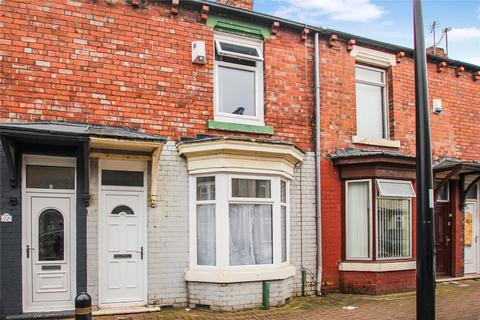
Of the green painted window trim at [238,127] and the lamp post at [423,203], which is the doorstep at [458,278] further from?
the lamp post at [423,203]

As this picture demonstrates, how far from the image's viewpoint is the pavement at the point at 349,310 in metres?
7.90

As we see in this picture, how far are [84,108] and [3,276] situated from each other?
3.21m

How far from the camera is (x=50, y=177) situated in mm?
7957

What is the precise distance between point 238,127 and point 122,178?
8.69 feet

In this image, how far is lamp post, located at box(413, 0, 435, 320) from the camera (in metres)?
5.72

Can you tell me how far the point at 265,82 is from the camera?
9828mm

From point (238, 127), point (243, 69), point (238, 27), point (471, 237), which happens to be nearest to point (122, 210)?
point (238, 127)

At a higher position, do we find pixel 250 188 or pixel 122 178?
pixel 122 178

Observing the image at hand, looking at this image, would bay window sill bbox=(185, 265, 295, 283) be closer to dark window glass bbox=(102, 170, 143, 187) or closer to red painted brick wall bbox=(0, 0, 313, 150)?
dark window glass bbox=(102, 170, 143, 187)

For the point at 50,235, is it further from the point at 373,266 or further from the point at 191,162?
the point at 373,266

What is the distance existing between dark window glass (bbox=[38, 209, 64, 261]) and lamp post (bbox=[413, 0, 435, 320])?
6014 mm

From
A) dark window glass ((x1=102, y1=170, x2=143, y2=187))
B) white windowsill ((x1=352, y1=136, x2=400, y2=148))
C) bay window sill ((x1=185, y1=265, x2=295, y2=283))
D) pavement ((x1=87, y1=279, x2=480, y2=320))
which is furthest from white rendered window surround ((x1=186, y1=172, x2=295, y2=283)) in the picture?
white windowsill ((x1=352, y1=136, x2=400, y2=148))

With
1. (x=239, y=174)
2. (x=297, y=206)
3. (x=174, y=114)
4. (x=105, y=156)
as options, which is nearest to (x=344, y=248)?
(x=297, y=206)

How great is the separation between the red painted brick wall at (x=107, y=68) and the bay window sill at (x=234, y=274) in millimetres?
2759
